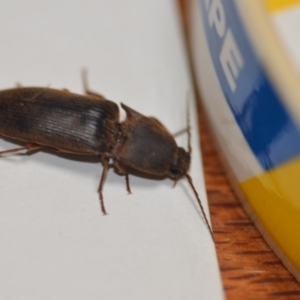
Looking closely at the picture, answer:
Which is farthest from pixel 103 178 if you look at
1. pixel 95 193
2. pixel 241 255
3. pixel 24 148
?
pixel 241 255

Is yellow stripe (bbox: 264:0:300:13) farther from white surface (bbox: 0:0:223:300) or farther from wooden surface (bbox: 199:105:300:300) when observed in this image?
wooden surface (bbox: 199:105:300:300)

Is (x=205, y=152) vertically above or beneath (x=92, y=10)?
beneath

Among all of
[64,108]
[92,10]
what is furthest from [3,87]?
[92,10]

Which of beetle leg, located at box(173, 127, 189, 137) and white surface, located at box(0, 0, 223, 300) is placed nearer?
white surface, located at box(0, 0, 223, 300)

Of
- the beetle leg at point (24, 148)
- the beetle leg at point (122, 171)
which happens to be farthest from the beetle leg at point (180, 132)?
the beetle leg at point (24, 148)

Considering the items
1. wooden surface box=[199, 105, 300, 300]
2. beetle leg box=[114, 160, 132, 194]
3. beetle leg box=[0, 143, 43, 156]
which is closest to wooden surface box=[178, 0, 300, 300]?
wooden surface box=[199, 105, 300, 300]

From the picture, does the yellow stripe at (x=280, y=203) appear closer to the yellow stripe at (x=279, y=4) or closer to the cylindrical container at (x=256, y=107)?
the cylindrical container at (x=256, y=107)

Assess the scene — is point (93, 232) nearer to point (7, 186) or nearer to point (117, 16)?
point (7, 186)
